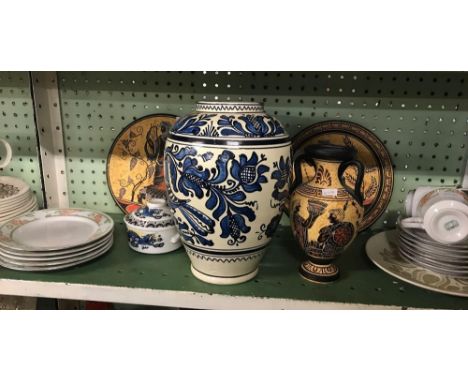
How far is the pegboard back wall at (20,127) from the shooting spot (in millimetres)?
1020

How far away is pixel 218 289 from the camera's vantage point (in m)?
0.75

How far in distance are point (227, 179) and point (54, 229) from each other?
20.7 inches

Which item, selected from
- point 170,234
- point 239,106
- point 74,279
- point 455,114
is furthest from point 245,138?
point 455,114

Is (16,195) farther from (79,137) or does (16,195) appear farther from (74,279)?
(74,279)

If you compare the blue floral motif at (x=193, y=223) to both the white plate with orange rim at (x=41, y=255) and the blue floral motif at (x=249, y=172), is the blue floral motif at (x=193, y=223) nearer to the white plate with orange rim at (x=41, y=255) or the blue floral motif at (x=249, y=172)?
the blue floral motif at (x=249, y=172)

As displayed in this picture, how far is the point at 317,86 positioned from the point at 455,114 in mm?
364

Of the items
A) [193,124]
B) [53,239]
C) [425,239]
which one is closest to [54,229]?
[53,239]

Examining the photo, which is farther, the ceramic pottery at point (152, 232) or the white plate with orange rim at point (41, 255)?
the ceramic pottery at point (152, 232)

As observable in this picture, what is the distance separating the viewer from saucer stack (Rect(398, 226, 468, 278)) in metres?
0.76

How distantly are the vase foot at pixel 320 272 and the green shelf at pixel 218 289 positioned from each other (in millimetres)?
14

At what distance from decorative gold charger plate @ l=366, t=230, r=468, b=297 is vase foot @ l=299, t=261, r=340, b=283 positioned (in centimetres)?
11

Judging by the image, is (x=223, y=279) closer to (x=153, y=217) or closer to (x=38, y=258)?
(x=153, y=217)

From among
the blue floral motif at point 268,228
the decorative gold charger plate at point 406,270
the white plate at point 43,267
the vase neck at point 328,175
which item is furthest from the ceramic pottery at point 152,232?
the decorative gold charger plate at point 406,270

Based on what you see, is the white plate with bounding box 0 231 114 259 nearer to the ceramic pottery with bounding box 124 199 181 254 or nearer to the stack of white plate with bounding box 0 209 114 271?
the stack of white plate with bounding box 0 209 114 271
